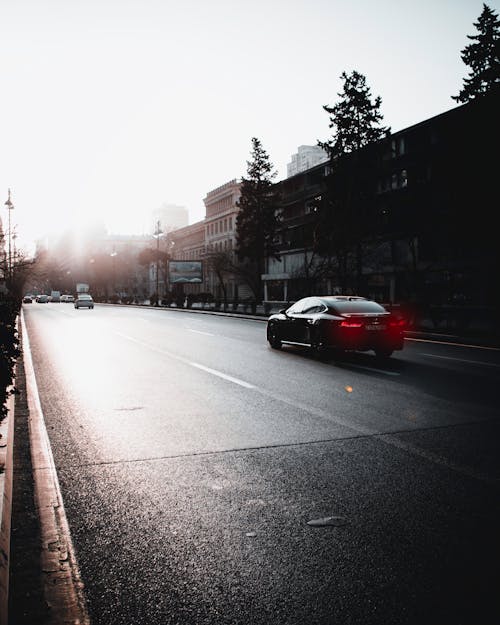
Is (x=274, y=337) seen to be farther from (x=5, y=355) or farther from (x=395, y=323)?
(x=5, y=355)

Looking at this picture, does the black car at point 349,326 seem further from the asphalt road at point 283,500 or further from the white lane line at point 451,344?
the white lane line at point 451,344

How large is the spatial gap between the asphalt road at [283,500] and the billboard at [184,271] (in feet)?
216

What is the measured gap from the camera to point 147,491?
15.2 feet

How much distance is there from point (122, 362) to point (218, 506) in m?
9.63

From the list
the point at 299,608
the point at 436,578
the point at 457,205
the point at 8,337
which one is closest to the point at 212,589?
the point at 299,608

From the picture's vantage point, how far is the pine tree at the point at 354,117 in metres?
37.7

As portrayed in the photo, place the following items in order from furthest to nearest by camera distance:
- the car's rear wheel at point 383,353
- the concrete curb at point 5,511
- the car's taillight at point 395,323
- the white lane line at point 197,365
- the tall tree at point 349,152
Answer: the tall tree at point 349,152, the car's rear wheel at point 383,353, the car's taillight at point 395,323, the white lane line at point 197,365, the concrete curb at point 5,511

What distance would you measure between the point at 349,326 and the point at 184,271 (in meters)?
64.4

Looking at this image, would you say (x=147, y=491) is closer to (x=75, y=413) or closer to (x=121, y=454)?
(x=121, y=454)

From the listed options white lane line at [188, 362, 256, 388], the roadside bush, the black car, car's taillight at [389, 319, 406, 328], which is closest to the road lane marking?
the black car

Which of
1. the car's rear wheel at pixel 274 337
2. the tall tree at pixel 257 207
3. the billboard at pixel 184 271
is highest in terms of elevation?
the tall tree at pixel 257 207

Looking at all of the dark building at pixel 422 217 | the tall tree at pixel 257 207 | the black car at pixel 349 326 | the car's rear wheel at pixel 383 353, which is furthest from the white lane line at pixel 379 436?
the tall tree at pixel 257 207

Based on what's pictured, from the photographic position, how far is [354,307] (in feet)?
43.8

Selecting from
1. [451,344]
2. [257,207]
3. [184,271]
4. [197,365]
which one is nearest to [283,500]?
[197,365]
